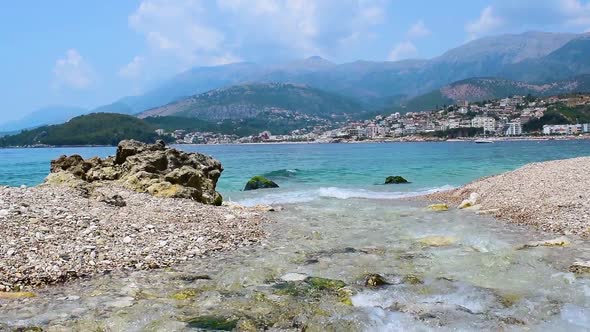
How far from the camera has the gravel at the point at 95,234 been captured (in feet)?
40.5

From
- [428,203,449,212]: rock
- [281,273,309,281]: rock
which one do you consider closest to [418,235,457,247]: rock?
[281,273,309,281]: rock

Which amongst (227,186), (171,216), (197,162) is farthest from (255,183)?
(171,216)

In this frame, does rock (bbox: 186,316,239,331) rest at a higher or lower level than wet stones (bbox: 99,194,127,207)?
lower

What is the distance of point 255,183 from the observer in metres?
47.6

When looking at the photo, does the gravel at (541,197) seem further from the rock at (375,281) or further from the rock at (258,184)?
the rock at (258,184)

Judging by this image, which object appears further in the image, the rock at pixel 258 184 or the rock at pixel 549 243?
the rock at pixel 258 184

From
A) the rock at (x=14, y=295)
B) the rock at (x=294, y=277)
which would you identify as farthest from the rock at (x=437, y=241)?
the rock at (x=14, y=295)

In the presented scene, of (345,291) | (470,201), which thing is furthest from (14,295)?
(470,201)

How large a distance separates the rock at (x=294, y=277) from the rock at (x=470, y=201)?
52.5ft

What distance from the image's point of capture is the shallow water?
980 cm

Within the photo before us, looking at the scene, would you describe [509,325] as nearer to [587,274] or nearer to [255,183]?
[587,274]

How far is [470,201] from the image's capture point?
27438 mm

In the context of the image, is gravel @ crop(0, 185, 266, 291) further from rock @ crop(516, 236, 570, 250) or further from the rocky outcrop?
rock @ crop(516, 236, 570, 250)

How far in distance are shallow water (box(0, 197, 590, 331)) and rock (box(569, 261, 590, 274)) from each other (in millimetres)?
278
